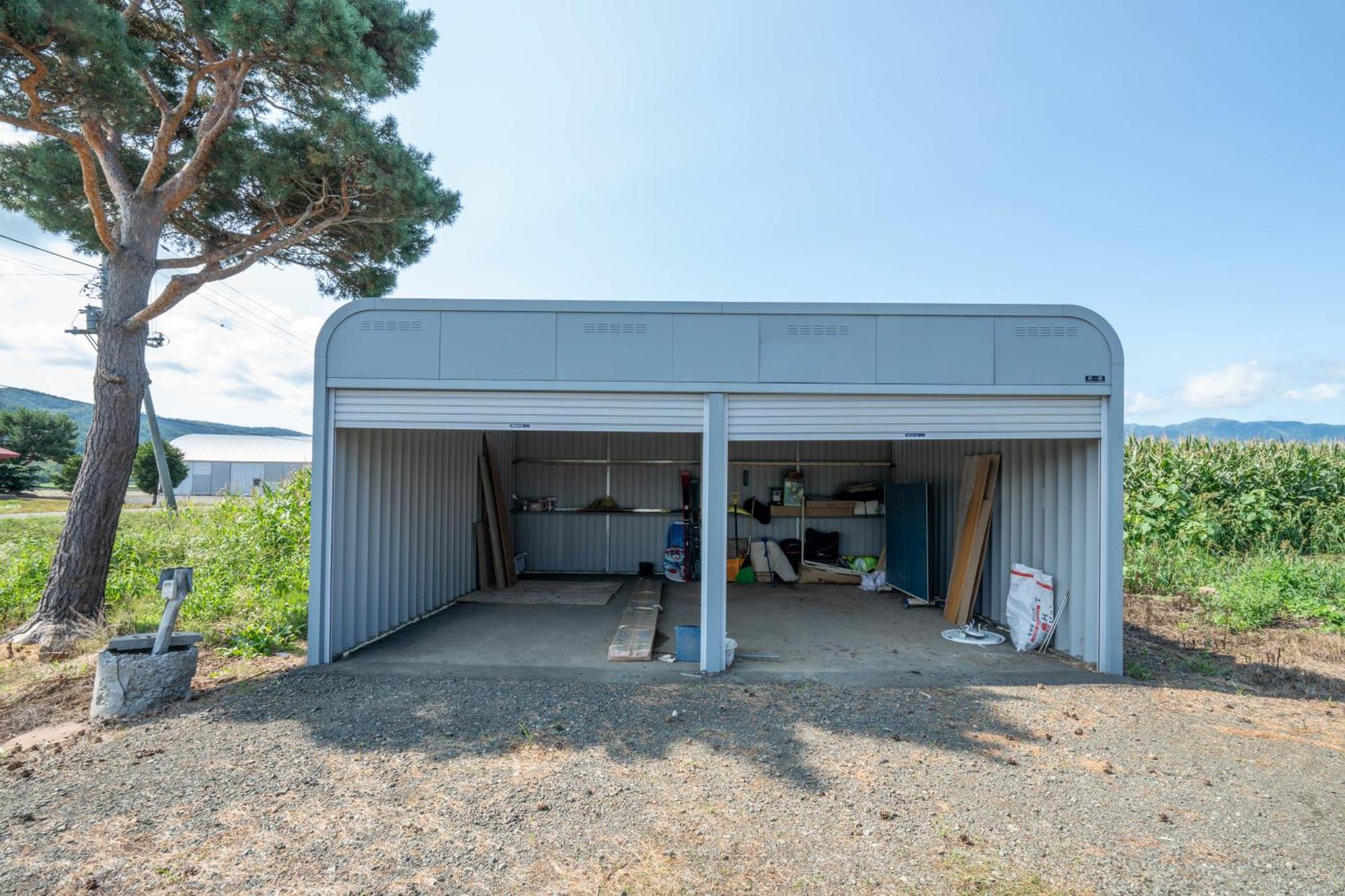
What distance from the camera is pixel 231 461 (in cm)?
4259

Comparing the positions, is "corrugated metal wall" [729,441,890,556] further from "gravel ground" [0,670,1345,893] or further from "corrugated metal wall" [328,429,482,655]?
"gravel ground" [0,670,1345,893]

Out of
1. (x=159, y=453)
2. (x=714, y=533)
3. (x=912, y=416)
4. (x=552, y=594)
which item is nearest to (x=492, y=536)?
(x=552, y=594)

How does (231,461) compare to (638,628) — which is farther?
(231,461)

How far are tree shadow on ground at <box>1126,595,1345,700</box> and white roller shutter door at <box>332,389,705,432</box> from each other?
4.52m

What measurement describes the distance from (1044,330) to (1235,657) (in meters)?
3.73

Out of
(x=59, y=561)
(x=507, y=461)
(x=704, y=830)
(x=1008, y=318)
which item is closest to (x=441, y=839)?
(x=704, y=830)

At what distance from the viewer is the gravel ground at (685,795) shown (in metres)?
2.78

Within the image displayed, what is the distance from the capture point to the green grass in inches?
254

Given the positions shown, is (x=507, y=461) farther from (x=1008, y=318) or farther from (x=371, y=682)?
(x=1008, y=318)

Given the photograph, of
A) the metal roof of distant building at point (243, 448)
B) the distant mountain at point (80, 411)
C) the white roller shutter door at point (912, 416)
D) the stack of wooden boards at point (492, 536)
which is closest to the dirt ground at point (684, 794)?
the white roller shutter door at point (912, 416)

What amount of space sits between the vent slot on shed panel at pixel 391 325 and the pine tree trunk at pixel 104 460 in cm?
299

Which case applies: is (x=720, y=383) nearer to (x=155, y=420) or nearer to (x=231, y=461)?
(x=155, y=420)

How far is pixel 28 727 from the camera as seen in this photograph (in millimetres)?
4336

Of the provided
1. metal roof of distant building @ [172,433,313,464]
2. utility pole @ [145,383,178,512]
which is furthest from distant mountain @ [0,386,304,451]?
utility pole @ [145,383,178,512]
